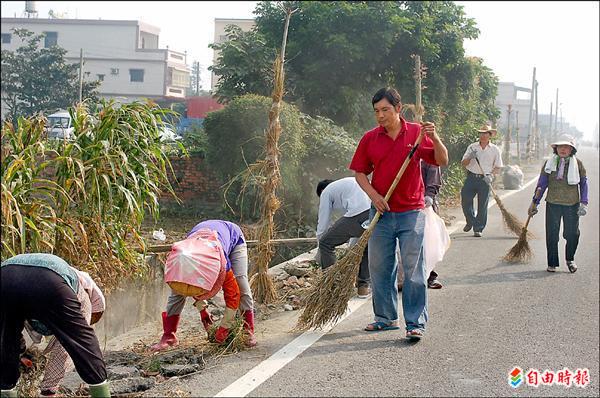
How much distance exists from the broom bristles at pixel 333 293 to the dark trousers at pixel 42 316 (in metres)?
2.29

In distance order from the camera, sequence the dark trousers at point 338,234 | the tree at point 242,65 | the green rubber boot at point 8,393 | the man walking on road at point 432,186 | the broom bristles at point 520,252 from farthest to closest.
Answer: the tree at point 242,65 < the broom bristles at point 520,252 < the man walking on road at point 432,186 < the dark trousers at point 338,234 < the green rubber boot at point 8,393

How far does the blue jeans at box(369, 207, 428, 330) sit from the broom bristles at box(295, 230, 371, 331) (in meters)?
0.13

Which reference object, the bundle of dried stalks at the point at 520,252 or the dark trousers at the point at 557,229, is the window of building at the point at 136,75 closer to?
the bundle of dried stalks at the point at 520,252

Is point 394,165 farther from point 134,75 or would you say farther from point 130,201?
point 134,75

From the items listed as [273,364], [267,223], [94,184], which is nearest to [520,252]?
[267,223]

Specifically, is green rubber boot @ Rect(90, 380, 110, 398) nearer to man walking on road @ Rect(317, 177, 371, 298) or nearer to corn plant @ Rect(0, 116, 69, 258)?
corn plant @ Rect(0, 116, 69, 258)

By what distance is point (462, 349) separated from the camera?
5.64 metres

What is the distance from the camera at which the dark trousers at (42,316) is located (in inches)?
148

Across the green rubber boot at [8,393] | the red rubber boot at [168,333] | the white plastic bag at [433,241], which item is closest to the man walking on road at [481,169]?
the white plastic bag at [433,241]

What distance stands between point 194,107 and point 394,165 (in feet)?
44.5

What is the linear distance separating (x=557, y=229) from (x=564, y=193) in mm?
492

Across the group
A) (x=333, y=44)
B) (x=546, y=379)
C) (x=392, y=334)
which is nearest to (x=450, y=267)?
(x=392, y=334)

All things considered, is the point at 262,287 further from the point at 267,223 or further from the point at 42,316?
the point at 42,316

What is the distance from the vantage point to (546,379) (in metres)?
5.07
